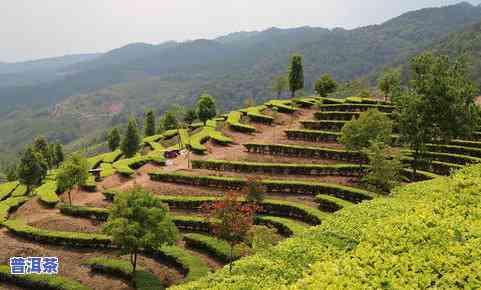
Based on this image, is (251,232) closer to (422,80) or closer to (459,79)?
(422,80)

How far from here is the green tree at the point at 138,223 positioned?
2375 centimetres

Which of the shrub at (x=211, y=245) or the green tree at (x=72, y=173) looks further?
the green tree at (x=72, y=173)

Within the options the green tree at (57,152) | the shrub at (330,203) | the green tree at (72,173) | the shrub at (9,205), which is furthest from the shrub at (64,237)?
the green tree at (57,152)

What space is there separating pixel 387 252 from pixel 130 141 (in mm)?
54132

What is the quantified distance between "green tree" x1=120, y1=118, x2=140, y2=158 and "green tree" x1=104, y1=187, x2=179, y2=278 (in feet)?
121

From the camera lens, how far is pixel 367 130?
38.1 metres

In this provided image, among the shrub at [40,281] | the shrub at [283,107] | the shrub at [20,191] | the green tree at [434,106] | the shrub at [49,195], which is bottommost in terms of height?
the shrub at [20,191]

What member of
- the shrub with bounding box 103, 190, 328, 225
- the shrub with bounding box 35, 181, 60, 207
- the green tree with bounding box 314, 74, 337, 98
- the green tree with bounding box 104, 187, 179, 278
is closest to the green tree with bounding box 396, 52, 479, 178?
the shrub with bounding box 103, 190, 328, 225

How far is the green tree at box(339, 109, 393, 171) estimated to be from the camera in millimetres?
37781

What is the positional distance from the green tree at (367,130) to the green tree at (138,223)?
20803 mm

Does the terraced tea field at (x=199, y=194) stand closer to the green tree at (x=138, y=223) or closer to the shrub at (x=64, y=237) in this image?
the shrub at (x=64, y=237)

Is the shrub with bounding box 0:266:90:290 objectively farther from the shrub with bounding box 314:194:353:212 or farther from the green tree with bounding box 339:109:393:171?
the green tree with bounding box 339:109:393:171

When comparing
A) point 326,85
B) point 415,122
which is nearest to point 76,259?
point 415,122

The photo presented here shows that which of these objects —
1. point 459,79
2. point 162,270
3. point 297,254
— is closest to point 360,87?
point 459,79
